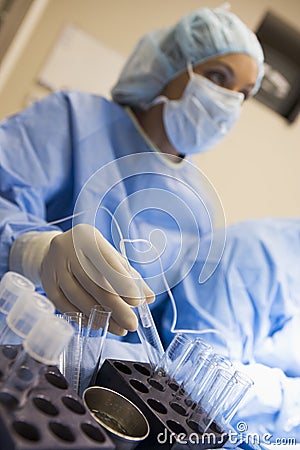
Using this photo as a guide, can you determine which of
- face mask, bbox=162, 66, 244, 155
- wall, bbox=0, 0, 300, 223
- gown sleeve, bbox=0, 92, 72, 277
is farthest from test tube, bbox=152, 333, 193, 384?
wall, bbox=0, 0, 300, 223

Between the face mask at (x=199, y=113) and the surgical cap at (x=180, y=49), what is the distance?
0.07m

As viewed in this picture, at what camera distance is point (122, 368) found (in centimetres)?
65

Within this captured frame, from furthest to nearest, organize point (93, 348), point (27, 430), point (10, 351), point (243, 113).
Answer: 1. point (243, 113)
2. point (93, 348)
3. point (10, 351)
4. point (27, 430)

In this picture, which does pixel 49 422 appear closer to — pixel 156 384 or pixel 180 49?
pixel 156 384

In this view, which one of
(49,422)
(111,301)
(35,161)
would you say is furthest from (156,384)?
(35,161)

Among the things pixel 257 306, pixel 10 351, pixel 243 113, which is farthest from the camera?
pixel 243 113

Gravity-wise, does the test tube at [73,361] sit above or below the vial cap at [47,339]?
below

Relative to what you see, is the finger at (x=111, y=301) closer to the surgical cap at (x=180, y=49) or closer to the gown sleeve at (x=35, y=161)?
the gown sleeve at (x=35, y=161)

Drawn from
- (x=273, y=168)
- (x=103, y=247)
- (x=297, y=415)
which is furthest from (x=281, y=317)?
(x=273, y=168)

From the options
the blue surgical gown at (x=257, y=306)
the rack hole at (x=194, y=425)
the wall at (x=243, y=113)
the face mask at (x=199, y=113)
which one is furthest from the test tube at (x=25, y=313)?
the wall at (x=243, y=113)

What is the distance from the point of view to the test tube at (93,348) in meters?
0.63

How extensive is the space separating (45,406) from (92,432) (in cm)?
5

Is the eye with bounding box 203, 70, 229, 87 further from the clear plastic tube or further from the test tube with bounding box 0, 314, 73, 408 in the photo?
the test tube with bounding box 0, 314, 73, 408

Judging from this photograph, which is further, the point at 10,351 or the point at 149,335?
the point at 149,335
